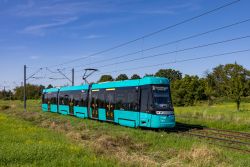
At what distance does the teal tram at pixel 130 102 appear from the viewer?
72.7ft

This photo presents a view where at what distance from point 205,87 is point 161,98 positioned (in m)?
65.8

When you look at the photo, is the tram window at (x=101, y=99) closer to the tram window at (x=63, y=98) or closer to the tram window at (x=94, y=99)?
the tram window at (x=94, y=99)

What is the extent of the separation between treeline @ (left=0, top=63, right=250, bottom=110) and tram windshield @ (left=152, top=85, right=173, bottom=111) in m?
8.35

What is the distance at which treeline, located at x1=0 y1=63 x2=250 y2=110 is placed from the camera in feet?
192

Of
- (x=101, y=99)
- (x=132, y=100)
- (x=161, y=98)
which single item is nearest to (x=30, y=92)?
(x=101, y=99)

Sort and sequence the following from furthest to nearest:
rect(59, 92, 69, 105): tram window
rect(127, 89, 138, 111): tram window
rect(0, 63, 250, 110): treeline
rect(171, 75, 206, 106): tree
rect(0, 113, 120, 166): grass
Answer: rect(171, 75, 206, 106): tree, rect(0, 63, 250, 110): treeline, rect(59, 92, 69, 105): tram window, rect(127, 89, 138, 111): tram window, rect(0, 113, 120, 166): grass

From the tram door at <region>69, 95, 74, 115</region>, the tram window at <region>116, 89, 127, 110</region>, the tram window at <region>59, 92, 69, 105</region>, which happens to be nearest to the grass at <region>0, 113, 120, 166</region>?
the tram window at <region>116, 89, 127, 110</region>

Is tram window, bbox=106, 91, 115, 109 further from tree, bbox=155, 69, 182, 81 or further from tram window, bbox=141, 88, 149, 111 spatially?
tree, bbox=155, 69, 182, 81

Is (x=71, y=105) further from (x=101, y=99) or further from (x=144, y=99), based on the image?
(x=144, y=99)

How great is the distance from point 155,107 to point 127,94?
11.5 feet

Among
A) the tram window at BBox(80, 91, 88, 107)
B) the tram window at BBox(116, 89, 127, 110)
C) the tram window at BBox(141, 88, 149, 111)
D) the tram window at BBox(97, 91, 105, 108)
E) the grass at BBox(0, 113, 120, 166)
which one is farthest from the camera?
the tram window at BBox(80, 91, 88, 107)

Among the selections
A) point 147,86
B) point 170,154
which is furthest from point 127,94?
point 170,154

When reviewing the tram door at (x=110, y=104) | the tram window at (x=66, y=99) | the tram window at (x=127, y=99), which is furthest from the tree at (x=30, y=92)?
the tram window at (x=127, y=99)

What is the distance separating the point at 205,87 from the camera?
86.4 meters
